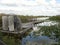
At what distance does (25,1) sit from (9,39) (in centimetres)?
109

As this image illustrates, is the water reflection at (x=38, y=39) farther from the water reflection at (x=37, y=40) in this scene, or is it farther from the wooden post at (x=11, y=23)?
the wooden post at (x=11, y=23)

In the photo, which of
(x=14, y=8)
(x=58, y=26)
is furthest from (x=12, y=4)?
(x=58, y=26)

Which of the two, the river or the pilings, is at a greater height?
the pilings

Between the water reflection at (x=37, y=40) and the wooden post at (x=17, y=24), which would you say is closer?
the water reflection at (x=37, y=40)

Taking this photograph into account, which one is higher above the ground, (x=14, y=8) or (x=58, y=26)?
(x=14, y=8)

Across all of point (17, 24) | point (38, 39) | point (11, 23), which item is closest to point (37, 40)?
point (38, 39)

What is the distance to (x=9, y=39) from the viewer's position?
4980mm

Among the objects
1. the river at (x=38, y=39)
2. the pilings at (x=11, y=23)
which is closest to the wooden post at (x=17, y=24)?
the pilings at (x=11, y=23)

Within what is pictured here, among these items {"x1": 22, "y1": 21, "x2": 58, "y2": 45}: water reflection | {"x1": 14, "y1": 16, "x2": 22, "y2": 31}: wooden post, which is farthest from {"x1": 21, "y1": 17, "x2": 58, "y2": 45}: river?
{"x1": 14, "y1": 16, "x2": 22, "y2": 31}: wooden post

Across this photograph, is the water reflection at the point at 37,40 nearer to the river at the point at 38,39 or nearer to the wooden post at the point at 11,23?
the river at the point at 38,39

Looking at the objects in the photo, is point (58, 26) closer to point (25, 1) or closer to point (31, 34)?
point (31, 34)

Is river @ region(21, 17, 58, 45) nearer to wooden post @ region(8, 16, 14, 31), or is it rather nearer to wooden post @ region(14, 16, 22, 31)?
wooden post @ region(14, 16, 22, 31)

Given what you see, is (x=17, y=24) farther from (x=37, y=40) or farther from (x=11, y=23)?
(x=37, y=40)

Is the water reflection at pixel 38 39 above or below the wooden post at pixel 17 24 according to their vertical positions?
below
